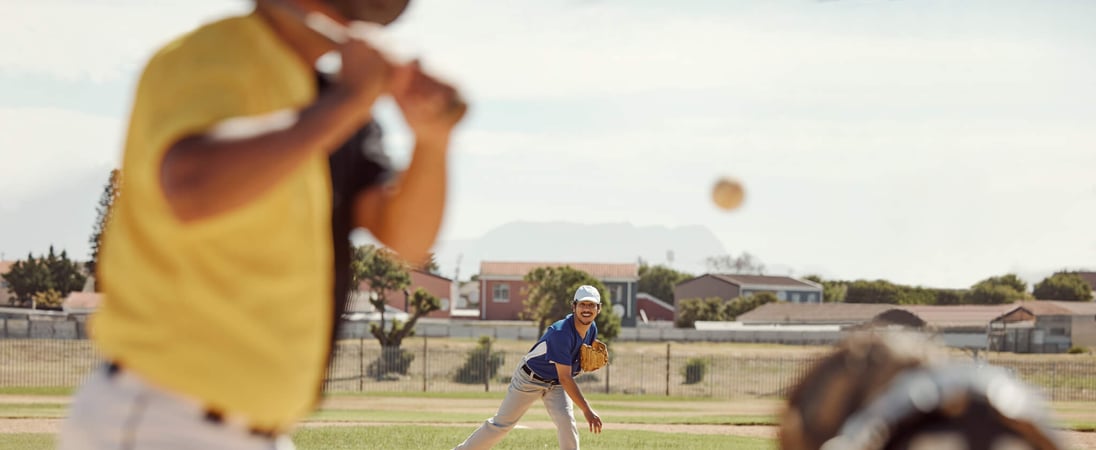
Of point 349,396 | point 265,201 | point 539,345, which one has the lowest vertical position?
point 349,396

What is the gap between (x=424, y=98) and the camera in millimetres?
Answer: 2318

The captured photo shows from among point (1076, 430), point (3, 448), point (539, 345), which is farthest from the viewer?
point (1076, 430)

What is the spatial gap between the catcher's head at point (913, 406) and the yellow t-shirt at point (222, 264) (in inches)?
38.2

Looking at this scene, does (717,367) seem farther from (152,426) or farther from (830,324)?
(152,426)

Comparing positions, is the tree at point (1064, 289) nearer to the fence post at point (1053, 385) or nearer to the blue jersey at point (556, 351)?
the fence post at point (1053, 385)

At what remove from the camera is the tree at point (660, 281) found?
116250 millimetres

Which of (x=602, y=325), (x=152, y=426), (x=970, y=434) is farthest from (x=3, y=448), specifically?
(x=602, y=325)

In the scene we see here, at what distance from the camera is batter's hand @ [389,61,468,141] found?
2279 mm

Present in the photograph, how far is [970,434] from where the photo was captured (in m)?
1.62

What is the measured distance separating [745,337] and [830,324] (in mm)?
12147

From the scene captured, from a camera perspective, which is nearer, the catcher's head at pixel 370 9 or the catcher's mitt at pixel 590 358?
the catcher's head at pixel 370 9

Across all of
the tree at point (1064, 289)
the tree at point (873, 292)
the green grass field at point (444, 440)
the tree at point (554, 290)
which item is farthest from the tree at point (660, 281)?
the green grass field at point (444, 440)

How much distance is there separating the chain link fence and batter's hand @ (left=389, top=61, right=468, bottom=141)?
36157mm

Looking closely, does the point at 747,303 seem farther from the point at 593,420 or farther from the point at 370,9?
the point at 370,9
